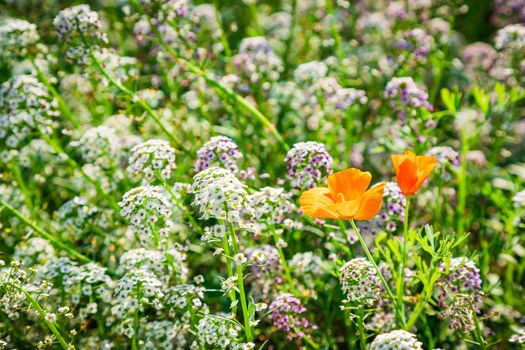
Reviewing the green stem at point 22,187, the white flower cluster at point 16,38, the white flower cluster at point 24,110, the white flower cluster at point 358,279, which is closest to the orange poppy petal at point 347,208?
the white flower cluster at point 358,279

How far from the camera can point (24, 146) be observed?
552 cm

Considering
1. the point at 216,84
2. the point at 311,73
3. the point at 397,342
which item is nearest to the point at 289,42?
the point at 311,73

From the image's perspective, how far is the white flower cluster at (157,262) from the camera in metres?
3.71

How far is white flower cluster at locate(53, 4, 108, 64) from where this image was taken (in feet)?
14.1

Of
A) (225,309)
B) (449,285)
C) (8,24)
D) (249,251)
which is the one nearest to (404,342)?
(449,285)

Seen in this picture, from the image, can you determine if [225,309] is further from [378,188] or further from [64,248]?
[378,188]

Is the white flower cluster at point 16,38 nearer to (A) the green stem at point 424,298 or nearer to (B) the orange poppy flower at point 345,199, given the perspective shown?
(B) the orange poppy flower at point 345,199

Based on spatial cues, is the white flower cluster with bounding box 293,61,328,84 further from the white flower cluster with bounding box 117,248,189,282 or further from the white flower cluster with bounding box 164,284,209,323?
the white flower cluster with bounding box 164,284,209,323

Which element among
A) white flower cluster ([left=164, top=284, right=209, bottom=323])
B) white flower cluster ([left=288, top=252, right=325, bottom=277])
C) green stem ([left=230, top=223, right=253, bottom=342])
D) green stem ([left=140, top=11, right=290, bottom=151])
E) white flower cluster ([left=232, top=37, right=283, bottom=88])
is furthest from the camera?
white flower cluster ([left=232, top=37, right=283, bottom=88])

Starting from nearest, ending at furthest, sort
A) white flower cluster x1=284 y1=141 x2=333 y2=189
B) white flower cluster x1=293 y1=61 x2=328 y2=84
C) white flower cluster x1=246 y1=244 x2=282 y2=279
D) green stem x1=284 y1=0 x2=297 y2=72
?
white flower cluster x1=284 y1=141 x2=333 y2=189 < white flower cluster x1=246 y1=244 x2=282 y2=279 < white flower cluster x1=293 y1=61 x2=328 y2=84 < green stem x1=284 y1=0 x2=297 y2=72

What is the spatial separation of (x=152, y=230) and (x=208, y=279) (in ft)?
4.63

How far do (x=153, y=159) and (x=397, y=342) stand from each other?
180cm

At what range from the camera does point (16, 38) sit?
184 inches

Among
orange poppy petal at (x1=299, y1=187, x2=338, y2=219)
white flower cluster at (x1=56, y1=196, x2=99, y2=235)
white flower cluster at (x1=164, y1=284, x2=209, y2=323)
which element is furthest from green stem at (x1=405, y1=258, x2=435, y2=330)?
white flower cluster at (x1=56, y1=196, x2=99, y2=235)
